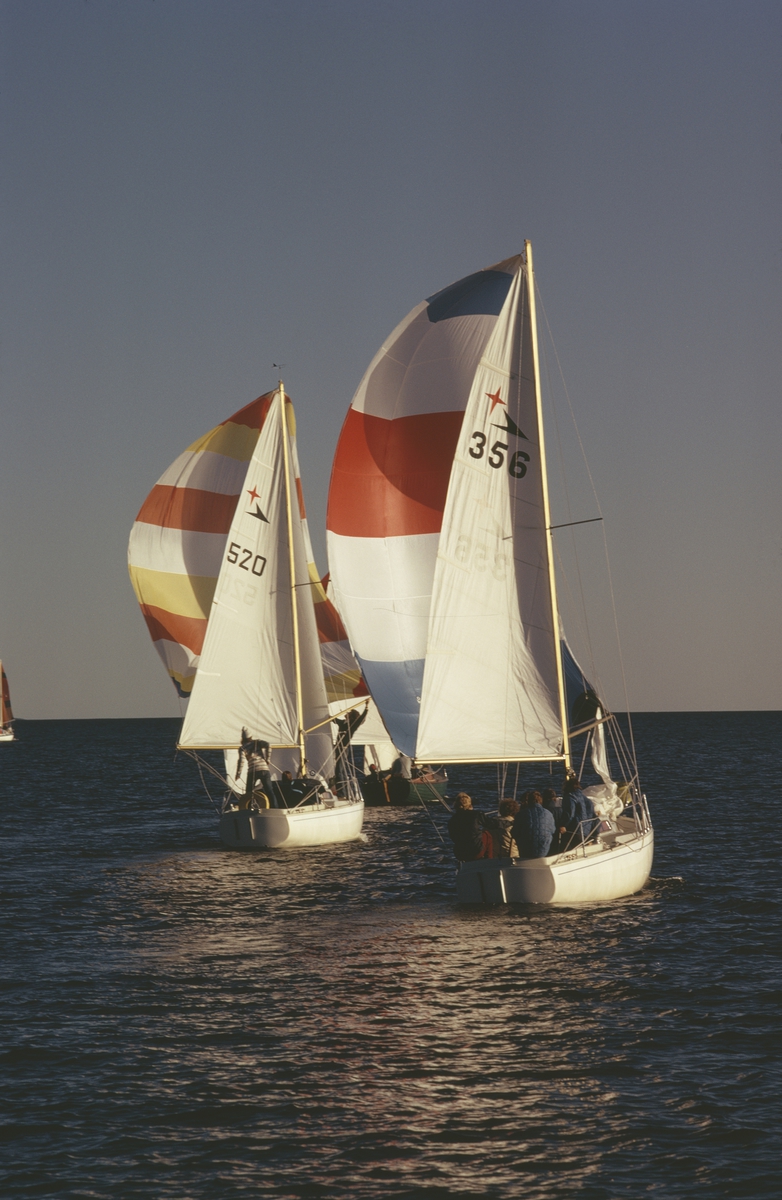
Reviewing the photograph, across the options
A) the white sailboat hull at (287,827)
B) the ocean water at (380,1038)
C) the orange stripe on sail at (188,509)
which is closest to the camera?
the ocean water at (380,1038)

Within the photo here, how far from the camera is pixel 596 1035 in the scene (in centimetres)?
1416

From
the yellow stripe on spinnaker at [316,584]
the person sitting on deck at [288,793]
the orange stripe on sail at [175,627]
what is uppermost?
the yellow stripe on spinnaker at [316,584]

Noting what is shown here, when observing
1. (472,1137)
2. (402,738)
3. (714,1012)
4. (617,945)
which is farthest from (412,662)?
(472,1137)

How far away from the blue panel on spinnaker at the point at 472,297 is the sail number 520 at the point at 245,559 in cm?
1086

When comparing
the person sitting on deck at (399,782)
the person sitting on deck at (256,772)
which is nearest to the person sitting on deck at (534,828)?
the person sitting on deck at (256,772)

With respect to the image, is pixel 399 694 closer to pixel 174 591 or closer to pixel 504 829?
pixel 504 829

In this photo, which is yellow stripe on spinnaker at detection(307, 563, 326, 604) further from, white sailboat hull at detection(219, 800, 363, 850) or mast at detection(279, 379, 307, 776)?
white sailboat hull at detection(219, 800, 363, 850)

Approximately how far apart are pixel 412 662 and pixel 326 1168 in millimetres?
12909

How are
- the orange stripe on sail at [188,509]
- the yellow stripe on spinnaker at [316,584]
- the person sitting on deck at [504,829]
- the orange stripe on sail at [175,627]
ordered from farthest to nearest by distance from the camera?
the orange stripe on sail at [175,627], the orange stripe on sail at [188,509], the yellow stripe on spinnaker at [316,584], the person sitting on deck at [504,829]

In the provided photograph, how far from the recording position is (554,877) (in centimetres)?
1869

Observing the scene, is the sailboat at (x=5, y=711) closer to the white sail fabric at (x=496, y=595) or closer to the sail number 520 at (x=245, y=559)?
the sail number 520 at (x=245, y=559)

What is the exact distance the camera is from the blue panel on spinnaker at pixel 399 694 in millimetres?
22516

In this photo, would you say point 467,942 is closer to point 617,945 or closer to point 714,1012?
point 617,945

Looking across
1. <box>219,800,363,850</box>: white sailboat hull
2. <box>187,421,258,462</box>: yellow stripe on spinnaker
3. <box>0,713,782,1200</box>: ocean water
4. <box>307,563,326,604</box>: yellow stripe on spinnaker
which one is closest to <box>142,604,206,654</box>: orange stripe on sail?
<box>307,563,326,604</box>: yellow stripe on spinnaker
